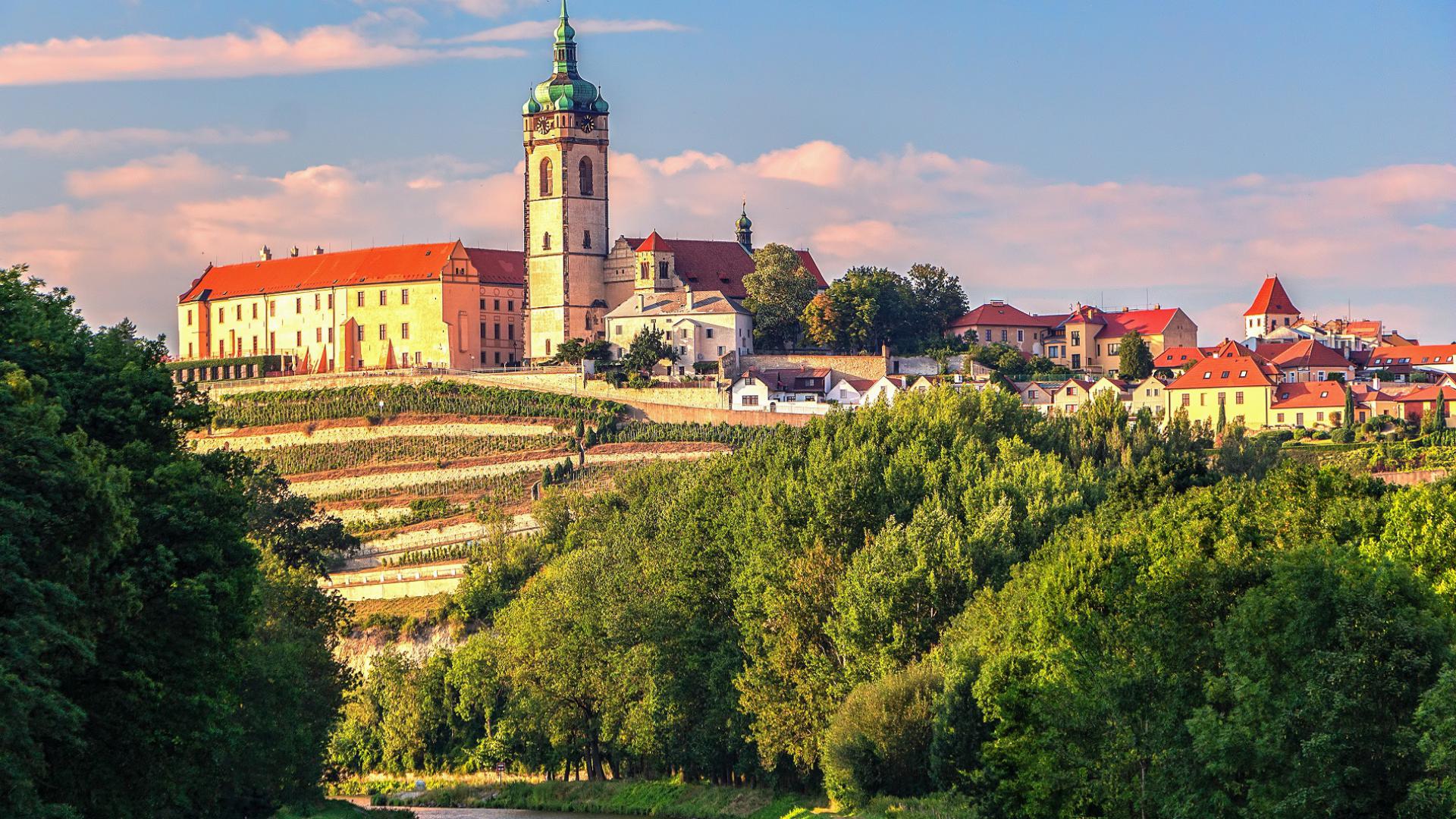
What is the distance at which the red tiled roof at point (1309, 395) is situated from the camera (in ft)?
324

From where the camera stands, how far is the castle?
4653 inches

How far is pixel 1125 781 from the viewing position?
36625 millimetres

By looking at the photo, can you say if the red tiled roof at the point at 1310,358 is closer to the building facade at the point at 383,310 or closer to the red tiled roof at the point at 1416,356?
the red tiled roof at the point at 1416,356

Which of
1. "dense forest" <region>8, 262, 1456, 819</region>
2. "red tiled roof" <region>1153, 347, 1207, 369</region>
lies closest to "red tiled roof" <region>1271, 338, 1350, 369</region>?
"red tiled roof" <region>1153, 347, 1207, 369</region>

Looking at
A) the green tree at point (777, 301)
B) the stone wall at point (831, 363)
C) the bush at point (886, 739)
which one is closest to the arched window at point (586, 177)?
the green tree at point (777, 301)

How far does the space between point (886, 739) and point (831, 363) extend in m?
65.1

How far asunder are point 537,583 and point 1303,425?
1795 inches

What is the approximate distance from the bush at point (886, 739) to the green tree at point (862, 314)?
65322 mm

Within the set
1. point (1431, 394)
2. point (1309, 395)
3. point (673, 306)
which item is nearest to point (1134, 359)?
point (1309, 395)

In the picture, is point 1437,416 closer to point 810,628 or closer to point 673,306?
point 673,306

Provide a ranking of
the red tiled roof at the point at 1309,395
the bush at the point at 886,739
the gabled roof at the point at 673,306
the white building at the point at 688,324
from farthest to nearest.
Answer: the gabled roof at the point at 673,306
the white building at the point at 688,324
the red tiled roof at the point at 1309,395
the bush at the point at 886,739

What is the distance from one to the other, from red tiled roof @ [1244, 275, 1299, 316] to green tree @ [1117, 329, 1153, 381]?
34.5m

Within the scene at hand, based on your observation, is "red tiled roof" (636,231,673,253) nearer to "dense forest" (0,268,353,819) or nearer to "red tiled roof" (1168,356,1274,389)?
"red tiled roof" (1168,356,1274,389)

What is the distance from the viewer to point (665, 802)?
55750mm
